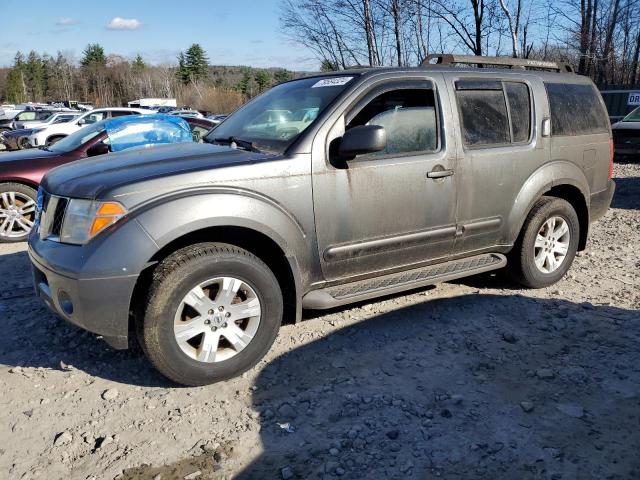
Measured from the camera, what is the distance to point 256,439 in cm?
272

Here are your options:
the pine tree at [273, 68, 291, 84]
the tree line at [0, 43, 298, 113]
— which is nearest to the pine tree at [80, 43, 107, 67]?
the tree line at [0, 43, 298, 113]

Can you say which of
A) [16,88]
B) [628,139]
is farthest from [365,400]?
[16,88]

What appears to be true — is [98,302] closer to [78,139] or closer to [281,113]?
[281,113]

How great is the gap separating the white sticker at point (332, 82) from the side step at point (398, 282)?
54.6 inches

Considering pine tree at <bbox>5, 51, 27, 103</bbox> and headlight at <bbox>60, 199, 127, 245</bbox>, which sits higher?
pine tree at <bbox>5, 51, 27, 103</bbox>

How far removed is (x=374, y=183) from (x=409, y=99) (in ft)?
2.40

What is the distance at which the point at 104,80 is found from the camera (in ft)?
340

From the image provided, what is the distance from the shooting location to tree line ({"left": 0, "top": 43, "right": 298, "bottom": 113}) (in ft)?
326

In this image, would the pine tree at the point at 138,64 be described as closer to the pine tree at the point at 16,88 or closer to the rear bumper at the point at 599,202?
the pine tree at the point at 16,88

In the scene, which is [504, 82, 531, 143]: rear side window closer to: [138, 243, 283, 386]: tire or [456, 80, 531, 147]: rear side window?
[456, 80, 531, 147]: rear side window

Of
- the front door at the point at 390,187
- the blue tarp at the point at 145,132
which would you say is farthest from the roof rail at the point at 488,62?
the blue tarp at the point at 145,132

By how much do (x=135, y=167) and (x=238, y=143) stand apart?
80cm

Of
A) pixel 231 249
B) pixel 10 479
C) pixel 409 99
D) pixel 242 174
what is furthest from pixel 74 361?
pixel 409 99

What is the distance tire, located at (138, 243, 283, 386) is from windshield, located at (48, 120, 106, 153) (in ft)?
15.8
